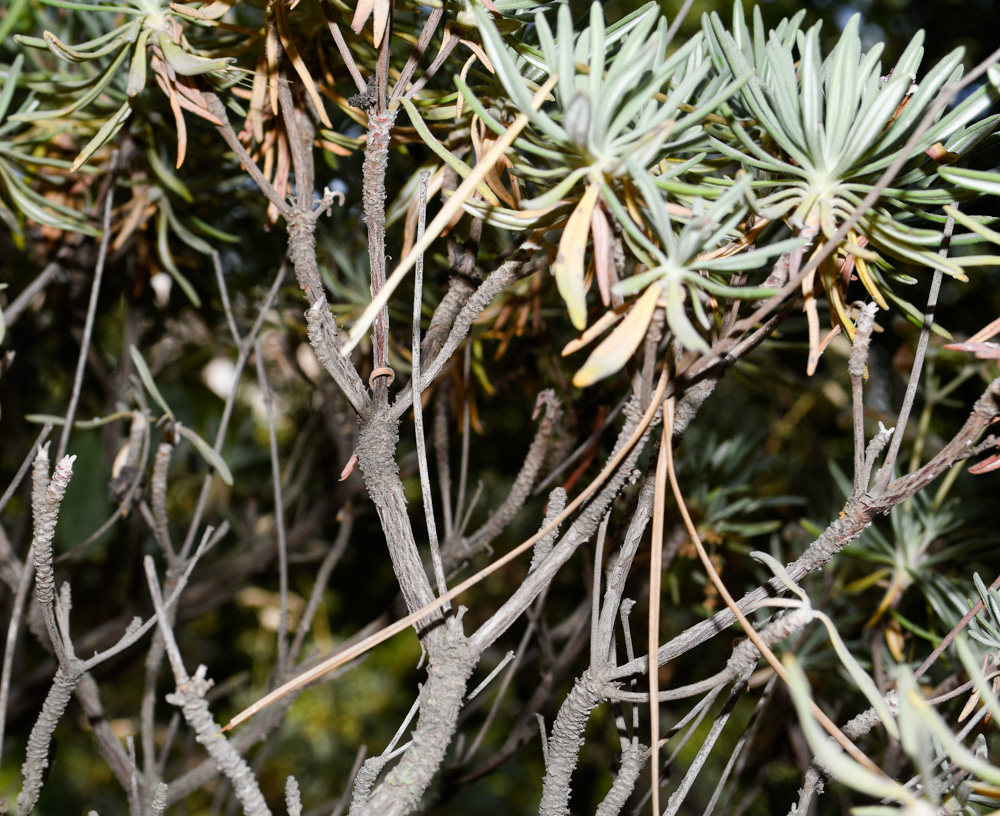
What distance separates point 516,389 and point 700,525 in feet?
0.78

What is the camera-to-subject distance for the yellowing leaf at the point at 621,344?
0.64ft

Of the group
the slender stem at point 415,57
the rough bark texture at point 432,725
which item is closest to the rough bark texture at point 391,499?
the rough bark texture at point 432,725

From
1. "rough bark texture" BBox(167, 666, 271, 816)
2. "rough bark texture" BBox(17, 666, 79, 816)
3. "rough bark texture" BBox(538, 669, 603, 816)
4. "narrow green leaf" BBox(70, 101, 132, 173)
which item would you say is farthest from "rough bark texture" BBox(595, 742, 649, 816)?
"narrow green leaf" BBox(70, 101, 132, 173)

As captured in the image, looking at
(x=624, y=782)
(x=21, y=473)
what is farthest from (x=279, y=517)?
(x=624, y=782)

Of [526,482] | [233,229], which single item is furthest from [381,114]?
[233,229]

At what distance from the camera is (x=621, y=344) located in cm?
21

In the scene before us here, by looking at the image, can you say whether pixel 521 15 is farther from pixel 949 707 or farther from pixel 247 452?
pixel 247 452

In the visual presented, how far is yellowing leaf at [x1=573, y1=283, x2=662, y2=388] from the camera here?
7.7 inches

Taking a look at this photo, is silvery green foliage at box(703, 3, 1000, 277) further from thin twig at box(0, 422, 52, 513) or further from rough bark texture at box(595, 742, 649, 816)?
thin twig at box(0, 422, 52, 513)

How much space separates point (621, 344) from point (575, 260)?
0.11ft

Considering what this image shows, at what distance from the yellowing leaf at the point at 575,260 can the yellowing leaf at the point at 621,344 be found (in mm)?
10

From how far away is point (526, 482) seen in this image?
40 centimetres

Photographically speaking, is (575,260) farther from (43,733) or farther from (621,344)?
(43,733)

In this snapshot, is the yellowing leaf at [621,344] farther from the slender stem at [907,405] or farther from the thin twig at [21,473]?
the thin twig at [21,473]
